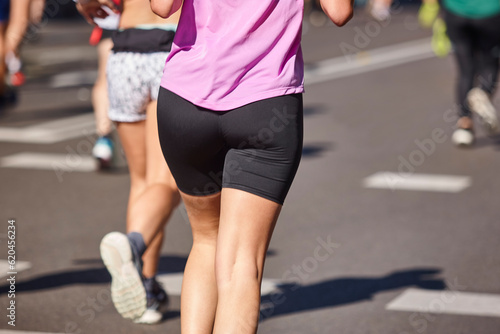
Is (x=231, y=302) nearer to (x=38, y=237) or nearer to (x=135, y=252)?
(x=135, y=252)

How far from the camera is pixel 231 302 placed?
10.1 feet

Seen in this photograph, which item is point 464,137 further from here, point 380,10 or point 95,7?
point 95,7

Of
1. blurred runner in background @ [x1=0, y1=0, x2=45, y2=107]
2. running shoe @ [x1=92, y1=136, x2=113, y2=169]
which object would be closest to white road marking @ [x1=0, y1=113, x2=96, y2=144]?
blurred runner in background @ [x1=0, y1=0, x2=45, y2=107]

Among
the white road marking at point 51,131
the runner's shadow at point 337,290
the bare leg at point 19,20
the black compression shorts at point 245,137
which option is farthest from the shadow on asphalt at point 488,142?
the black compression shorts at point 245,137

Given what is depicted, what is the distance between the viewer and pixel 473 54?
8930 millimetres

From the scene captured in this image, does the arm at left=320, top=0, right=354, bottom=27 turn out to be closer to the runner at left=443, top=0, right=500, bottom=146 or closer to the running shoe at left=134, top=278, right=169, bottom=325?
the running shoe at left=134, top=278, right=169, bottom=325

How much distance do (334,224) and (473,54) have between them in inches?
128

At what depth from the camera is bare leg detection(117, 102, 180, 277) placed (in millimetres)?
4250

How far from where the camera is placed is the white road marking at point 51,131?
9.62m

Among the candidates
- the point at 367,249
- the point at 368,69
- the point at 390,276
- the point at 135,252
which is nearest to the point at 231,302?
the point at 135,252

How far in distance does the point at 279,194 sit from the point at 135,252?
111 centimetres

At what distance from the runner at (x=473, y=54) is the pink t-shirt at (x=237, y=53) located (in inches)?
230

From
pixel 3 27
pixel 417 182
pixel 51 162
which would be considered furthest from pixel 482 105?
pixel 3 27

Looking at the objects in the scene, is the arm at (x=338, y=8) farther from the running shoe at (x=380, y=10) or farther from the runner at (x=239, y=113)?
the running shoe at (x=380, y=10)
